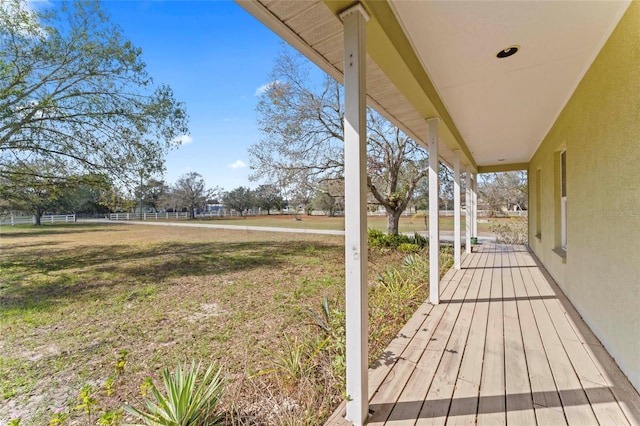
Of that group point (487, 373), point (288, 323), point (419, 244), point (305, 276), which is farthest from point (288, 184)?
point (487, 373)

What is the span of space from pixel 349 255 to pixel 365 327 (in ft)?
1.39

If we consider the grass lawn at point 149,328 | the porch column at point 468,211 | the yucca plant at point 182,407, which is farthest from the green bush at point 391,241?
the yucca plant at point 182,407

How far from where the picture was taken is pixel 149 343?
3.08 metres

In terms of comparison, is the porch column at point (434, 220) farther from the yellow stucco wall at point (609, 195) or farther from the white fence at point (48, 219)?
the white fence at point (48, 219)

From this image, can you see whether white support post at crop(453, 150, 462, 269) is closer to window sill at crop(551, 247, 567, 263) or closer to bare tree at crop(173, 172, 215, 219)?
window sill at crop(551, 247, 567, 263)

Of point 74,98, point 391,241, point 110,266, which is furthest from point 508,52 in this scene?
point 110,266

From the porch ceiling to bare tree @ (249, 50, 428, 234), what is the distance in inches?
199

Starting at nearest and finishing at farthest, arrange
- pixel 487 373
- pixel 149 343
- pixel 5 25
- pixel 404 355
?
pixel 487 373
pixel 404 355
pixel 149 343
pixel 5 25

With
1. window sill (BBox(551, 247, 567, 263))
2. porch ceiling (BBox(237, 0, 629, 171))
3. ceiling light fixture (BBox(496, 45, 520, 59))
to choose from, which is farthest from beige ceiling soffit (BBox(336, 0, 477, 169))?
window sill (BBox(551, 247, 567, 263))

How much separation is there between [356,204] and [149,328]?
3432mm

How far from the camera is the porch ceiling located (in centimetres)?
165

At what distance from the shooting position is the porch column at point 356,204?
146 centimetres

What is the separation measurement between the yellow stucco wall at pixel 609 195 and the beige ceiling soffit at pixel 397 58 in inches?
49.4

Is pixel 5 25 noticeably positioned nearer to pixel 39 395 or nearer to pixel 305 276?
pixel 39 395
